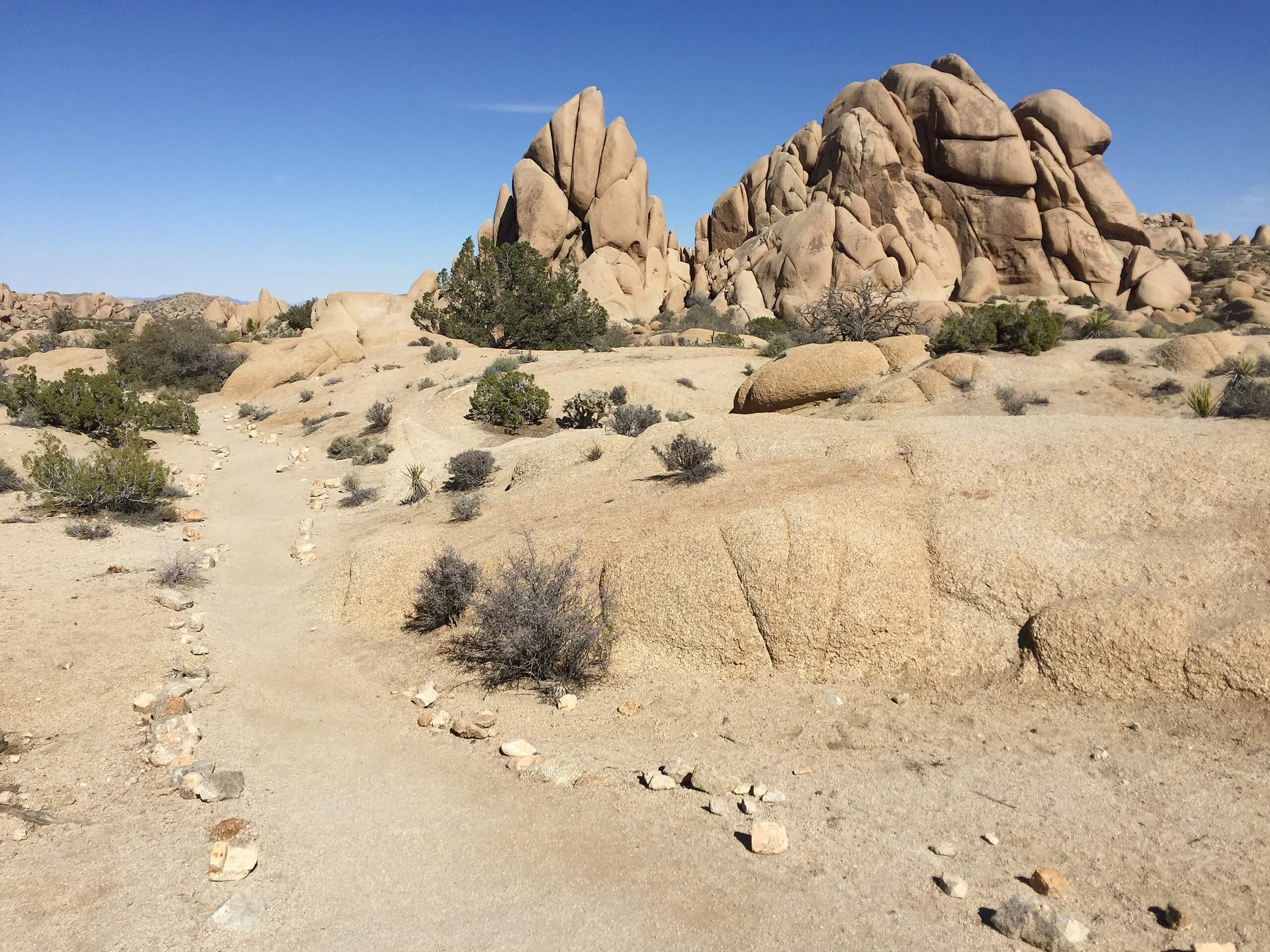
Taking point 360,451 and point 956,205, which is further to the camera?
point 956,205

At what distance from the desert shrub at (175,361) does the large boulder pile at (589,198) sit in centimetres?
2210

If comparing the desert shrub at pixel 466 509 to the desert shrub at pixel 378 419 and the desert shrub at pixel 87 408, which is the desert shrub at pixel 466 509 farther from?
the desert shrub at pixel 87 408

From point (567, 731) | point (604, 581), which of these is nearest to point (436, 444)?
point (604, 581)

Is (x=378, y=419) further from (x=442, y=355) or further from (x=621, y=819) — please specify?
(x=621, y=819)

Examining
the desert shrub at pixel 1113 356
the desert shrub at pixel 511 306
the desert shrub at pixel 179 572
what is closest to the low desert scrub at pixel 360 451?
the desert shrub at pixel 179 572

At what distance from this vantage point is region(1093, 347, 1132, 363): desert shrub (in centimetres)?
1557

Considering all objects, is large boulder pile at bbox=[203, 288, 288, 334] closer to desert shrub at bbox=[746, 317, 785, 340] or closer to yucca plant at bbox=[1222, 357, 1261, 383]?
desert shrub at bbox=[746, 317, 785, 340]

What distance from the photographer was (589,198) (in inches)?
2098

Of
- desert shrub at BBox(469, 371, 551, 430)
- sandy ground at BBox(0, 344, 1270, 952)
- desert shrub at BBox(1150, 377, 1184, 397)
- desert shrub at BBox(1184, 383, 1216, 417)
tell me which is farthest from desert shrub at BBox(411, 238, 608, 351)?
sandy ground at BBox(0, 344, 1270, 952)

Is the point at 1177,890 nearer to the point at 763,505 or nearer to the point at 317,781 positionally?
the point at 763,505

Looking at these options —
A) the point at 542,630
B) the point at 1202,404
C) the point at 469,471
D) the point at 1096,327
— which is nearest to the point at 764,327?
the point at 1096,327

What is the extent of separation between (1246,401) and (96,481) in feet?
63.9

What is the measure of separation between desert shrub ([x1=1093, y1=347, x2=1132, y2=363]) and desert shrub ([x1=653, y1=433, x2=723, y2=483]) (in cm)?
1134

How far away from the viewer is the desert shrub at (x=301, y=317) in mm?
44906
